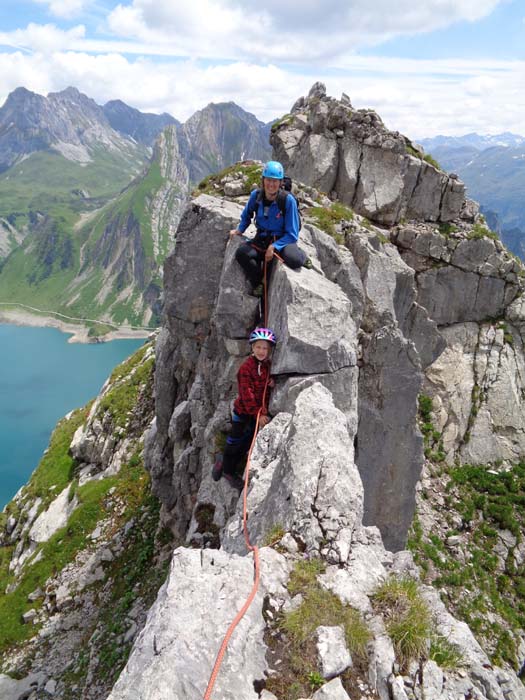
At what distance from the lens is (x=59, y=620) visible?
67.4 feet

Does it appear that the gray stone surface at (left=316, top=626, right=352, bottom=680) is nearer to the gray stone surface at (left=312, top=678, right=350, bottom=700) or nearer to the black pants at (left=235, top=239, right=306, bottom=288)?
the gray stone surface at (left=312, top=678, right=350, bottom=700)

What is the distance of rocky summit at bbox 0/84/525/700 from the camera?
Result: 583 centimetres

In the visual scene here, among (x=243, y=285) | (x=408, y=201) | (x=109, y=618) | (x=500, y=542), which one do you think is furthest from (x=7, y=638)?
(x=408, y=201)

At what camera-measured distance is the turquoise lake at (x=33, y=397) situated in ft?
342

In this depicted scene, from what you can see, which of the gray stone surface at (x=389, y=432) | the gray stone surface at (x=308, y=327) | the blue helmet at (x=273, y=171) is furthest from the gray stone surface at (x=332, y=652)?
the gray stone surface at (x=389, y=432)

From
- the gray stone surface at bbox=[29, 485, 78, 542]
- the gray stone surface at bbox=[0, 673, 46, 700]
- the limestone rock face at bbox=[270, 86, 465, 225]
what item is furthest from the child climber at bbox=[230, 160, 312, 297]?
the gray stone surface at bbox=[29, 485, 78, 542]

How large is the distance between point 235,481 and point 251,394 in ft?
9.20

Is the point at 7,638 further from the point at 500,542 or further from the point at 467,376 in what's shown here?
the point at 467,376

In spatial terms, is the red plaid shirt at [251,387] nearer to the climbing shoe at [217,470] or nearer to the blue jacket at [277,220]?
the climbing shoe at [217,470]

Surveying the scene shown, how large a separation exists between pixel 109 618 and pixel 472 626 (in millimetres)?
17957

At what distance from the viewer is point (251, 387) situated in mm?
11883

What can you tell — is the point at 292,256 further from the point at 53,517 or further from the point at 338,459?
the point at 53,517

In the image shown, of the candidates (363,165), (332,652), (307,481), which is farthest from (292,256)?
(363,165)

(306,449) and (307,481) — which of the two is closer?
(307,481)
